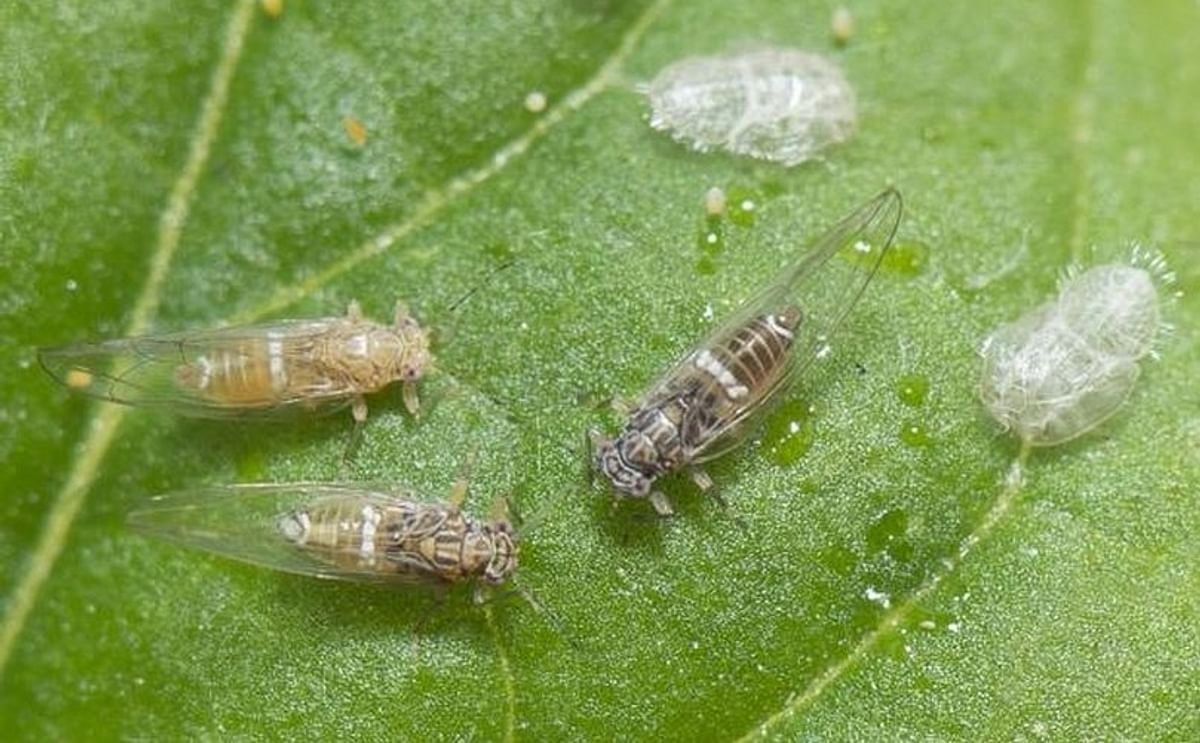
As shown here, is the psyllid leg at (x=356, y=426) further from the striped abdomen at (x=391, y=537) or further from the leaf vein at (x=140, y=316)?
the leaf vein at (x=140, y=316)

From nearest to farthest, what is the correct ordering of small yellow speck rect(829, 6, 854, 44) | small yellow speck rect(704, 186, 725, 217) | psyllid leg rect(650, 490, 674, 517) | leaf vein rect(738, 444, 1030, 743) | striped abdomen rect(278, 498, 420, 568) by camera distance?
leaf vein rect(738, 444, 1030, 743) < psyllid leg rect(650, 490, 674, 517) < striped abdomen rect(278, 498, 420, 568) < small yellow speck rect(704, 186, 725, 217) < small yellow speck rect(829, 6, 854, 44)

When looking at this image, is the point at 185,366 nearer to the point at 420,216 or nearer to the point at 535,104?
the point at 420,216

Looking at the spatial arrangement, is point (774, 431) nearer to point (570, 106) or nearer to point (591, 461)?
point (591, 461)

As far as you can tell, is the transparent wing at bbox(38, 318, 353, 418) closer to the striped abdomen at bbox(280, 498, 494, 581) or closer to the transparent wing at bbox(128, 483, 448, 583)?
the transparent wing at bbox(128, 483, 448, 583)

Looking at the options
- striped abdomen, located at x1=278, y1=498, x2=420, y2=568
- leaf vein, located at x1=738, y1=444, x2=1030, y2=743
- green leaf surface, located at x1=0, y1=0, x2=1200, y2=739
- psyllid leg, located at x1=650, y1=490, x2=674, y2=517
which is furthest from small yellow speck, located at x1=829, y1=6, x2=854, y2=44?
striped abdomen, located at x1=278, y1=498, x2=420, y2=568

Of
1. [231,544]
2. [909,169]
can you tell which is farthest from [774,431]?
[231,544]

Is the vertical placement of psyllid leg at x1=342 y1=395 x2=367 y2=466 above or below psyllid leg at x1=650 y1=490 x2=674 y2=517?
above

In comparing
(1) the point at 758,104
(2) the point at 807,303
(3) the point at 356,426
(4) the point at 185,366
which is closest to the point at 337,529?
(3) the point at 356,426
